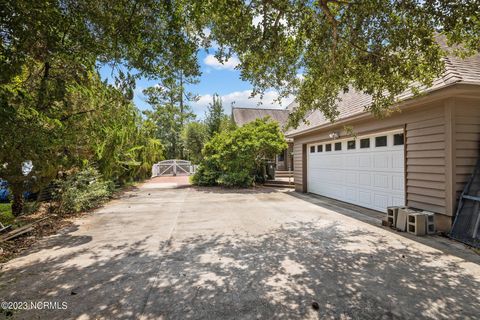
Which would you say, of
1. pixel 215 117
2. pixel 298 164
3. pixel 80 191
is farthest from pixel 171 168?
pixel 80 191

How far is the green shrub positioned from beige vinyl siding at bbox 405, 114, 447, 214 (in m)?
8.93

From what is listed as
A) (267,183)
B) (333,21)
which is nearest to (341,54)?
(333,21)

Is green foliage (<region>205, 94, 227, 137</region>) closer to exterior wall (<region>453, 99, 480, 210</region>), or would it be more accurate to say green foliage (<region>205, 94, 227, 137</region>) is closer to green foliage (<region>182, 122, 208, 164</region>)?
green foliage (<region>182, 122, 208, 164</region>)

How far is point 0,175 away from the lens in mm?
5555

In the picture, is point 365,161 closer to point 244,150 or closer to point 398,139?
point 398,139

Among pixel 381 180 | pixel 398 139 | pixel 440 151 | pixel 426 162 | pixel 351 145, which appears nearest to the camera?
pixel 440 151

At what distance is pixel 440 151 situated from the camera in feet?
17.4

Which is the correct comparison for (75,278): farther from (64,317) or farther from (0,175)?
(0,175)

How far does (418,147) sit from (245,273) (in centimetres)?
492

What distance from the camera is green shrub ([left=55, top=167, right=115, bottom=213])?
7.47 meters

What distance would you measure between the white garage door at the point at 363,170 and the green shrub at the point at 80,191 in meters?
8.31

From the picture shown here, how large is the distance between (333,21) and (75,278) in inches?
224

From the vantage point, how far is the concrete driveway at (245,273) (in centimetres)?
271

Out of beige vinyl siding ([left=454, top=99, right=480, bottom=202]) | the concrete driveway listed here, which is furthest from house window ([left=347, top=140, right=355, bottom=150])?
beige vinyl siding ([left=454, top=99, right=480, bottom=202])
